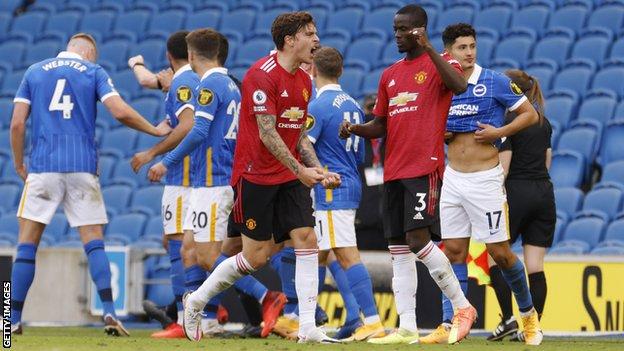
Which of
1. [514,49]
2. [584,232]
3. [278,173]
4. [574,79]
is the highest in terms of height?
[514,49]

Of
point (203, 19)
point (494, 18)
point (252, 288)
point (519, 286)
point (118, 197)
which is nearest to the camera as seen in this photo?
point (519, 286)

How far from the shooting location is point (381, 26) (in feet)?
58.9

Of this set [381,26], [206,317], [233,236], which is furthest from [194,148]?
[381,26]

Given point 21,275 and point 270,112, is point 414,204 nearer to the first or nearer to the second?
point 270,112

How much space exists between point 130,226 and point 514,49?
5.04 meters

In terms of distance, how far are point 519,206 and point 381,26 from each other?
8.77 metres

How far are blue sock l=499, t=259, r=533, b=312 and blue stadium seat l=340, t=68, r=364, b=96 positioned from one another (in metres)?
7.71

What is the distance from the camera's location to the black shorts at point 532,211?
9453mm

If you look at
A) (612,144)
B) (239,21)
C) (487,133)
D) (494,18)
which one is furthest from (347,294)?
(239,21)

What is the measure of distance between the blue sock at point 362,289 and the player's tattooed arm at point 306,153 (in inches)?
50.1

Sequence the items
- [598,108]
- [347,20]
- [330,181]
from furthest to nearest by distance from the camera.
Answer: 1. [347,20]
2. [598,108]
3. [330,181]

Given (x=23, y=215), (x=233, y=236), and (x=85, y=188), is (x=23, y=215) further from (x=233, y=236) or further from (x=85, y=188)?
(x=233, y=236)

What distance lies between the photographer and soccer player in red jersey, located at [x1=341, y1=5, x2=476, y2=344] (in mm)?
8133

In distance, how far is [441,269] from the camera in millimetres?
8109
